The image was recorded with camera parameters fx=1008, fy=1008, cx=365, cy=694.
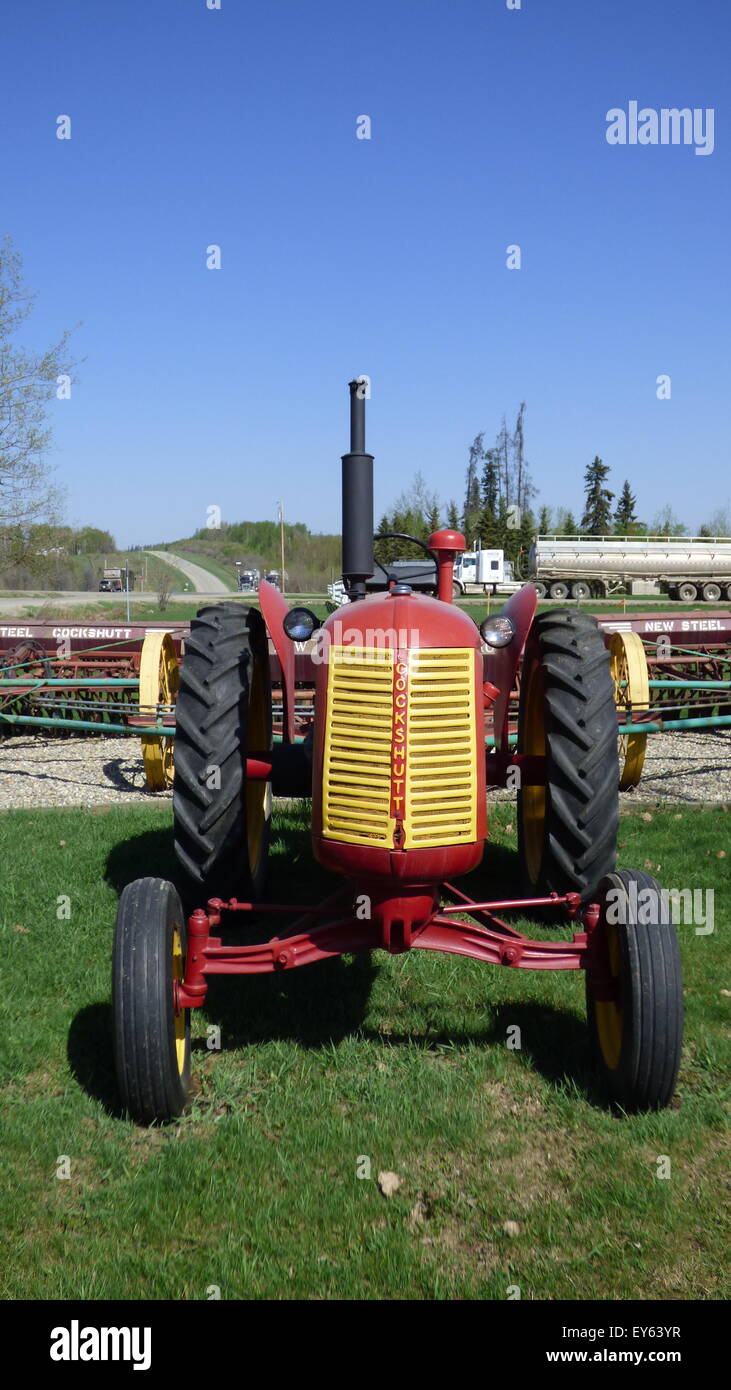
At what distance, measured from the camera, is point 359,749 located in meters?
3.12

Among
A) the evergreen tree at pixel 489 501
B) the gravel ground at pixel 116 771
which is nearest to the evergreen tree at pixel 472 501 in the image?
the evergreen tree at pixel 489 501

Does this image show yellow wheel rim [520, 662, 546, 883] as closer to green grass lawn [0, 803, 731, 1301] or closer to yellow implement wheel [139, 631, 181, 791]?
green grass lawn [0, 803, 731, 1301]

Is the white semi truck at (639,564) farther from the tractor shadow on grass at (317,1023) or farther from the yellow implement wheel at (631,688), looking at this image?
the tractor shadow on grass at (317,1023)

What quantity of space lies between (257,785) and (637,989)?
7.78ft

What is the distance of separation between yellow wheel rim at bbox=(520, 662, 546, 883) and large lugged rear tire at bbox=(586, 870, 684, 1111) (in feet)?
4.75

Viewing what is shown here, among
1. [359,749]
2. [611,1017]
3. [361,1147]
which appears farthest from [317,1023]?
[359,749]

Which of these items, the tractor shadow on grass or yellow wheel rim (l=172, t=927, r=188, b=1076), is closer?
yellow wheel rim (l=172, t=927, r=188, b=1076)

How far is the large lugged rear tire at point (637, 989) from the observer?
121 inches

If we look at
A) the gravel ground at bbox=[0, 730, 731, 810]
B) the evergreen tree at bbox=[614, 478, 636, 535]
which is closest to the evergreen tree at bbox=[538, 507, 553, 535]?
the evergreen tree at bbox=[614, 478, 636, 535]

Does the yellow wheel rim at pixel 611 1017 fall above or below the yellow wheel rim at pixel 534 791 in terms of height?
below

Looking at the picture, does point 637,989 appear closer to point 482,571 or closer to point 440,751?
point 440,751

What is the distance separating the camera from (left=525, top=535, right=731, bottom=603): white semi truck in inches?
1630

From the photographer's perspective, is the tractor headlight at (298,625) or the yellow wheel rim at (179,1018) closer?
the yellow wheel rim at (179,1018)

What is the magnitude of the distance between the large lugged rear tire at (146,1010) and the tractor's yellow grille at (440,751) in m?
0.86
